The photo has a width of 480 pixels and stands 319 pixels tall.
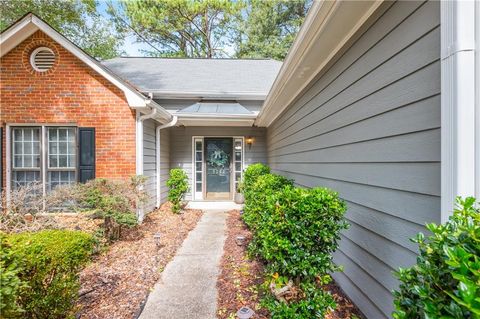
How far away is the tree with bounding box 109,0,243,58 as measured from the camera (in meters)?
15.6

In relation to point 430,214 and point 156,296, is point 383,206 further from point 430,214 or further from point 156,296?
point 156,296

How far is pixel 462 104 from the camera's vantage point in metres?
1.33

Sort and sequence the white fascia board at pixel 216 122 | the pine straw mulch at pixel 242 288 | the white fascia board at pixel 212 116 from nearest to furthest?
the pine straw mulch at pixel 242 288, the white fascia board at pixel 212 116, the white fascia board at pixel 216 122

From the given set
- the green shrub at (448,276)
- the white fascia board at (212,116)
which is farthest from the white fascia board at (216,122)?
the green shrub at (448,276)

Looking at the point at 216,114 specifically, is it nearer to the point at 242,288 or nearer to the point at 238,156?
the point at 238,156

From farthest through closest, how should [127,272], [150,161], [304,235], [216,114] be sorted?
[216,114] → [150,161] → [127,272] → [304,235]

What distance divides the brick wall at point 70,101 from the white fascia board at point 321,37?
11.7ft

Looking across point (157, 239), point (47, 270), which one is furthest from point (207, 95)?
point (47, 270)

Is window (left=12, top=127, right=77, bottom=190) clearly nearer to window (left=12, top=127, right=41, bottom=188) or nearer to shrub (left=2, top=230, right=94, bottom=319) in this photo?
window (left=12, top=127, right=41, bottom=188)

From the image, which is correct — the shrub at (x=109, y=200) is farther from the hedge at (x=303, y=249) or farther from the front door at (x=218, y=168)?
the front door at (x=218, y=168)

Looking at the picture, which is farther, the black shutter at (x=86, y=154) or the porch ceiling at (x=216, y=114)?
the porch ceiling at (x=216, y=114)

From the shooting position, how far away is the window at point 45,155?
18.2ft

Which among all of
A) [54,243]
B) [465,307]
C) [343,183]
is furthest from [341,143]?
[54,243]

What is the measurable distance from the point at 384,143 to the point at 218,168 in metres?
7.38
